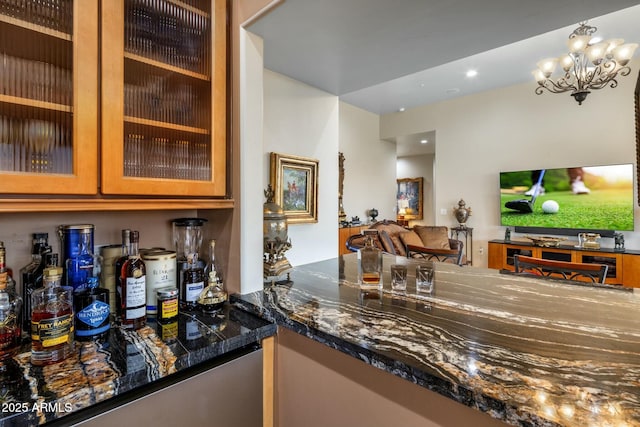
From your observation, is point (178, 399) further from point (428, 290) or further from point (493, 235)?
point (493, 235)

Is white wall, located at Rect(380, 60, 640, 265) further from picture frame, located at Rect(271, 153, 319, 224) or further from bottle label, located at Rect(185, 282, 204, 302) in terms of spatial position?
bottle label, located at Rect(185, 282, 204, 302)

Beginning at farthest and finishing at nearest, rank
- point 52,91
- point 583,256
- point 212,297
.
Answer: point 583,256
point 212,297
point 52,91

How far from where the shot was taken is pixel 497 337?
2.93 feet

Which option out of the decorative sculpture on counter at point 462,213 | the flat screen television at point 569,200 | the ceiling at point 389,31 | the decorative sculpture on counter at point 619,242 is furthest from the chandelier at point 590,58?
the decorative sculpture on counter at point 462,213

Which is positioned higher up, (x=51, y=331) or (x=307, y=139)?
(x=307, y=139)

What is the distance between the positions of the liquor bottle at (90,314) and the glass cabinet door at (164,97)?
36cm

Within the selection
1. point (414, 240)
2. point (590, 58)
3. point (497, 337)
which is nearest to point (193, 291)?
point (497, 337)

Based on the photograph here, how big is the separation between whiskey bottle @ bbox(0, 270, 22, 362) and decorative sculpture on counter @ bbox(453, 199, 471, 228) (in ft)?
17.8

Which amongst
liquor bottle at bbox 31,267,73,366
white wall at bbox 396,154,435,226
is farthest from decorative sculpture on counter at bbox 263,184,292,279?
white wall at bbox 396,154,435,226

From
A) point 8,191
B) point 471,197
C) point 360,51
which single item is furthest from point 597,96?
point 8,191

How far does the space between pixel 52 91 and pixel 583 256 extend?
17.8 ft

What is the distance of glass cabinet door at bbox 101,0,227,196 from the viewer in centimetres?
104

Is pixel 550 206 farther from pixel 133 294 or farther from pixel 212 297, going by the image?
pixel 133 294

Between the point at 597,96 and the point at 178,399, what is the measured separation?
5727 mm
